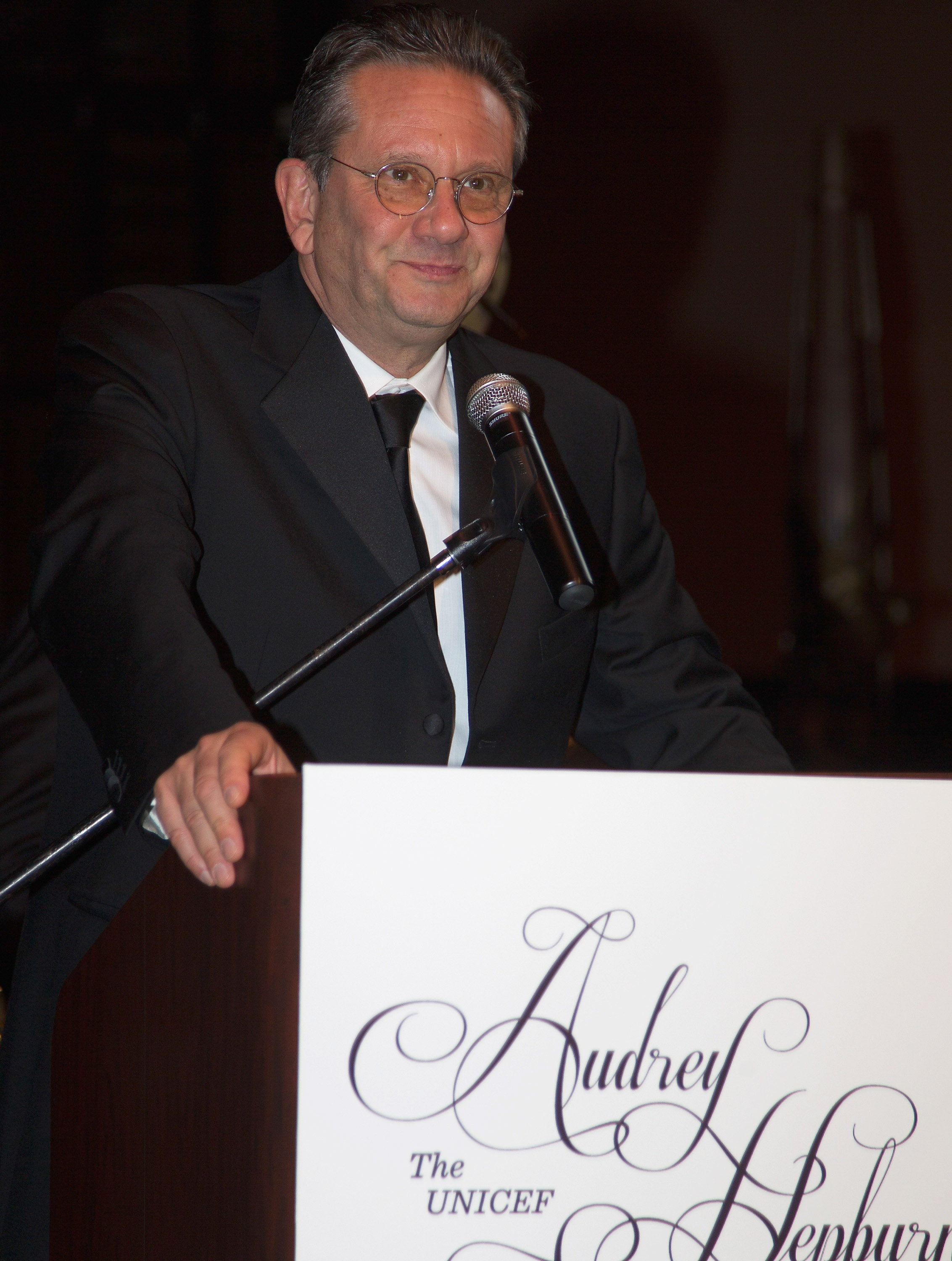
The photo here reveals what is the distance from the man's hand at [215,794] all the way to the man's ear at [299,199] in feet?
3.07

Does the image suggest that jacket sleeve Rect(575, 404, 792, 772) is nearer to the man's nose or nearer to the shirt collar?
the shirt collar

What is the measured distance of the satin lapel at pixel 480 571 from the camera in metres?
1.53

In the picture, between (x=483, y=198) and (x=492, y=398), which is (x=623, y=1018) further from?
(x=483, y=198)

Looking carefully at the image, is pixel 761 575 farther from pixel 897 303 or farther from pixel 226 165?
pixel 226 165

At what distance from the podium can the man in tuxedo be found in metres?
0.47

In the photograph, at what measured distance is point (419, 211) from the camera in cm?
151

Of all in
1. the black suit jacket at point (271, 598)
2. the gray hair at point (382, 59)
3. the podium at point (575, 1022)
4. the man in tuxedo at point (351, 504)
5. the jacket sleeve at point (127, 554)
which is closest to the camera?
the podium at point (575, 1022)

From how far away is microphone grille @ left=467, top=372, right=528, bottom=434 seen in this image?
3.97 ft

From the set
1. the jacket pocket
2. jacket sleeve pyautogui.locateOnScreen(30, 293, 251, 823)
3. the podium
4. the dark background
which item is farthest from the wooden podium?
the dark background

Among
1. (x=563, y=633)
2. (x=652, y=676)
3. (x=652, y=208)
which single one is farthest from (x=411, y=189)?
(x=652, y=208)

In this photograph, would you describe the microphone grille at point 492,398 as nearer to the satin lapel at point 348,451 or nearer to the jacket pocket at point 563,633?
the satin lapel at point 348,451

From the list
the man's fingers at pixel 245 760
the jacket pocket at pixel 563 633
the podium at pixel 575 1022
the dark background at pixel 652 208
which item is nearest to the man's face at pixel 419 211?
the jacket pocket at pixel 563 633

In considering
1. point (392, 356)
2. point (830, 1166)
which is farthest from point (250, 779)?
point (392, 356)

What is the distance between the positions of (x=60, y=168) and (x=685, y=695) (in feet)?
11.5
